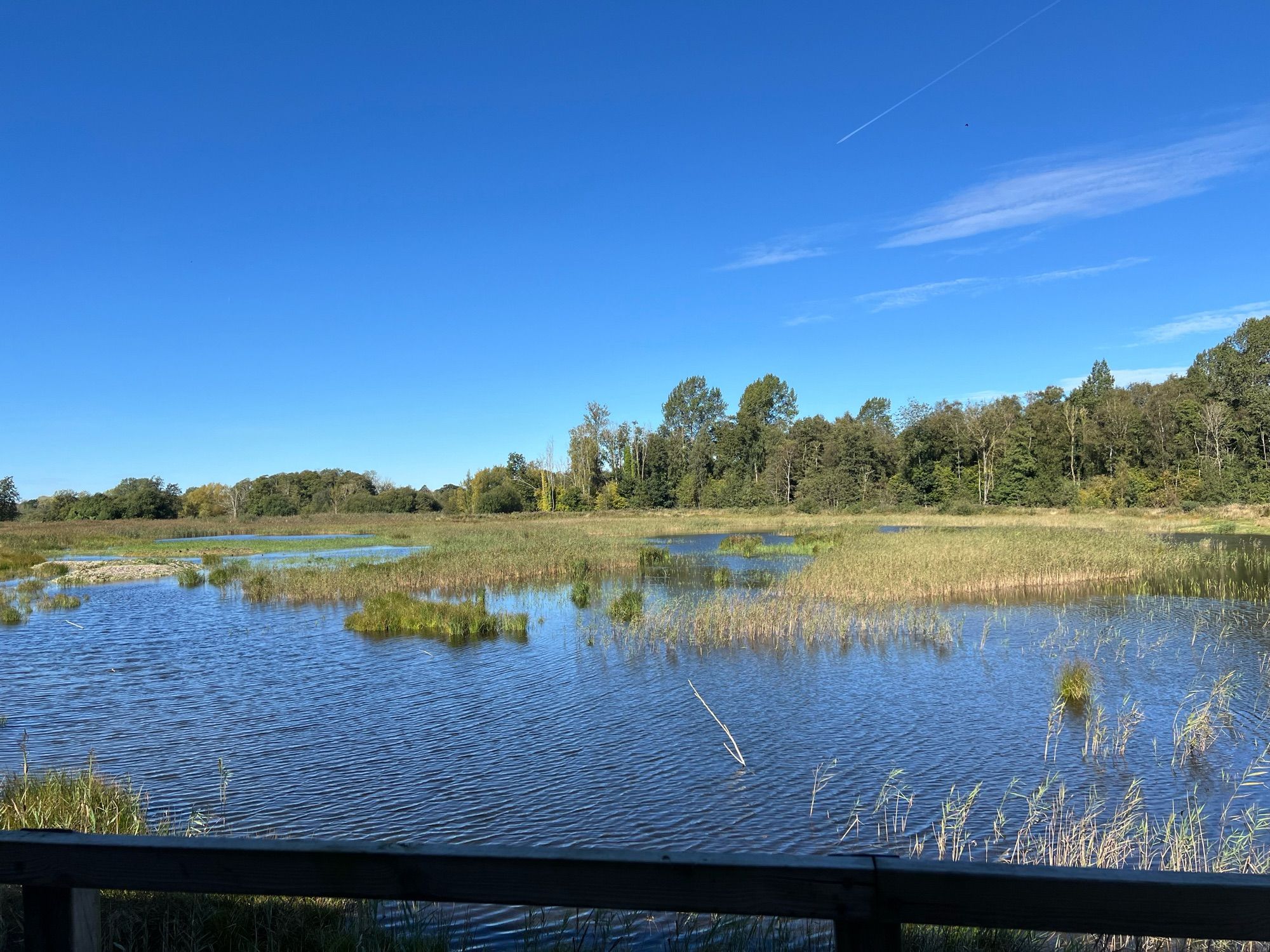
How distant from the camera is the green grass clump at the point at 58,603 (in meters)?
23.7

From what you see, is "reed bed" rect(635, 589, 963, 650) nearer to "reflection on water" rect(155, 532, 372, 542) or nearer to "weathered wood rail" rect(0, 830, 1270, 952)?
"weathered wood rail" rect(0, 830, 1270, 952)

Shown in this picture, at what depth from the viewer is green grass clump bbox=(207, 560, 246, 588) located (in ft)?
96.0

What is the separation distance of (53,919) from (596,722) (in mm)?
9139

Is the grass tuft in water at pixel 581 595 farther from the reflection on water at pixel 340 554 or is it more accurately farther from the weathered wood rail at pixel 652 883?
the weathered wood rail at pixel 652 883

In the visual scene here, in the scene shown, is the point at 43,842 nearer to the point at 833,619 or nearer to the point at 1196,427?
the point at 833,619

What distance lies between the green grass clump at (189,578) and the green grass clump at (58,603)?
417 centimetres

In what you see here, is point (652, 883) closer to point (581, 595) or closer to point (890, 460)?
point (581, 595)

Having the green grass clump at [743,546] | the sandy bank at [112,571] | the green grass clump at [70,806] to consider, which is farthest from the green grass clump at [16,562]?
the green grass clump at [70,806]

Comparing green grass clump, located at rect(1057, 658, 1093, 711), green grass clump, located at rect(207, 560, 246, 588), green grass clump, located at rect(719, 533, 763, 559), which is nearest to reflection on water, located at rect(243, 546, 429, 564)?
green grass clump, located at rect(207, 560, 246, 588)

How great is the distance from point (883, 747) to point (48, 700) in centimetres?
1211

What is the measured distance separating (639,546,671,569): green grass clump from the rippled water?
13.6m

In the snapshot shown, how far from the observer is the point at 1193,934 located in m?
1.96

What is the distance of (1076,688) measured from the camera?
466 inches

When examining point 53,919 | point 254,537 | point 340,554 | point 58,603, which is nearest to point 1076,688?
point 53,919
